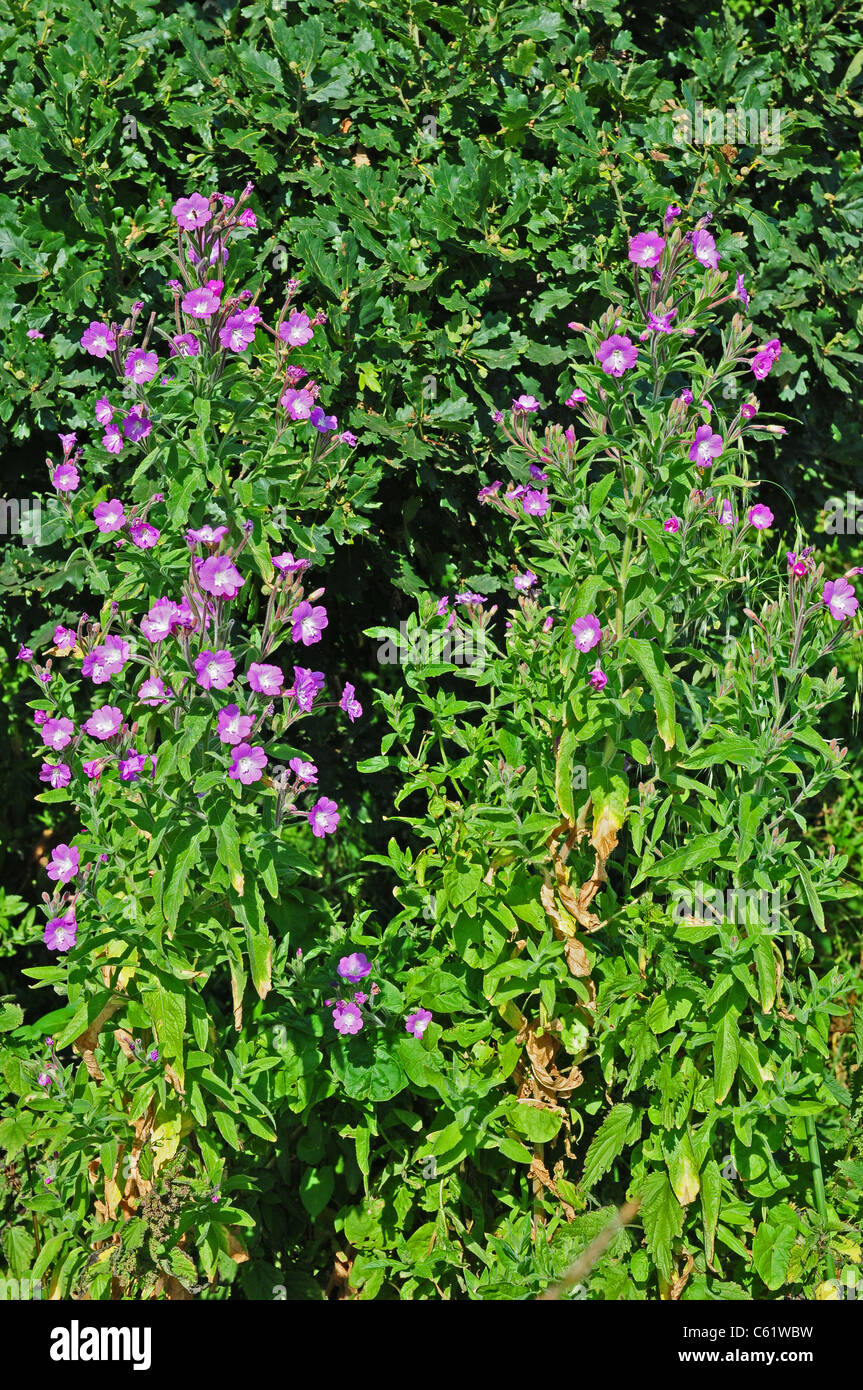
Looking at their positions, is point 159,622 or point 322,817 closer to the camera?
point 159,622

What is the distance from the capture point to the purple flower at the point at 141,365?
2828mm

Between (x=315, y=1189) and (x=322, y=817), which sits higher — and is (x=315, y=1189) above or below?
below

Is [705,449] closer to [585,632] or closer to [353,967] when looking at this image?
[585,632]

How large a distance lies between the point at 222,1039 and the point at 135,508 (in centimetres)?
116

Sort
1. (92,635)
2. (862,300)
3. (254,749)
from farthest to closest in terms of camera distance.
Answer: (862,300) → (92,635) → (254,749)

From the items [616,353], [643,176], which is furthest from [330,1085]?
[643,176]

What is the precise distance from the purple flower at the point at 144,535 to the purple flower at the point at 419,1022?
1152mm

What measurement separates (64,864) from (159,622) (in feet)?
2.05

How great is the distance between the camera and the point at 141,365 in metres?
2.84

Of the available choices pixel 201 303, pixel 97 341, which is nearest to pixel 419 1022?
pixel 201 303

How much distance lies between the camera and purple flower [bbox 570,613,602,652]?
2779 millimetres

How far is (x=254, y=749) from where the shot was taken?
2.54 meters

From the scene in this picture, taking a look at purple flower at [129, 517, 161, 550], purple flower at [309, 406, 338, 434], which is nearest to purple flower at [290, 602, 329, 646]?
Answer: purple flower at [129, 517, 161, 550]

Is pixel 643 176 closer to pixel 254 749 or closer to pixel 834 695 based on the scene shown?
pixel 834 695
